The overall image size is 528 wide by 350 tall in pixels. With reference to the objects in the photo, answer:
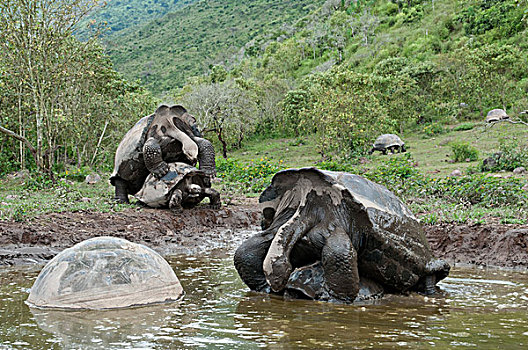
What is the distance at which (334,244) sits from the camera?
5.23 meters

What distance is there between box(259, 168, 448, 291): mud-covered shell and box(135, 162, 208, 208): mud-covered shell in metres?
5.28

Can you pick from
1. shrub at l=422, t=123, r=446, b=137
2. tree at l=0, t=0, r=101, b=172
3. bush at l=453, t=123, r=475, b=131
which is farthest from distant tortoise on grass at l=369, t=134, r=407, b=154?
tree at l=0, t=0, r=101, b=172

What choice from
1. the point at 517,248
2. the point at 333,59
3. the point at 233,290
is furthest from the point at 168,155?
the point at 333,59

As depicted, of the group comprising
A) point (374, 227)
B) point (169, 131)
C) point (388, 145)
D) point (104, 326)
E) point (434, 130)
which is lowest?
point (104, 326)

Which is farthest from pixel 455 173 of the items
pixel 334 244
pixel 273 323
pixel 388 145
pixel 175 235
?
pixel 273 323

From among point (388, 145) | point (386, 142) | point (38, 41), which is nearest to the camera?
point (38, 41)

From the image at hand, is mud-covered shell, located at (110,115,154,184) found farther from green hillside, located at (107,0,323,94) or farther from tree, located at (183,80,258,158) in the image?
green hillside, located at (107,0,323,94)

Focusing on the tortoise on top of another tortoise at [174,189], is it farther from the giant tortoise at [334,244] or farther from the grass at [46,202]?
the giant tortoise at [334,244]

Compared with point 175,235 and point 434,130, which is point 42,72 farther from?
point 434,130

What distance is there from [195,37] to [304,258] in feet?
359

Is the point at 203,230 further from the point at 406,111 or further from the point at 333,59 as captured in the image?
the point at 333,59

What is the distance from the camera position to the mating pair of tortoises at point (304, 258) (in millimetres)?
4957

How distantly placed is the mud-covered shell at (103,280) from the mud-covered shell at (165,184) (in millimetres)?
5521

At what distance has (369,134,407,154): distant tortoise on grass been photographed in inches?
987
